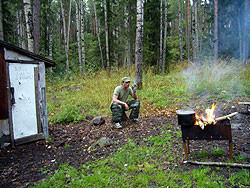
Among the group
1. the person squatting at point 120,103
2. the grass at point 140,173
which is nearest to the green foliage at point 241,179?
the grass at point 140,173

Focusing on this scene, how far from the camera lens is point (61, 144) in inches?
187

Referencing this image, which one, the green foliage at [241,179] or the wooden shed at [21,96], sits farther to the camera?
the wooden shed at [21,96]

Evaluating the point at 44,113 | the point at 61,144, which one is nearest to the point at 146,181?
the point at 61,144

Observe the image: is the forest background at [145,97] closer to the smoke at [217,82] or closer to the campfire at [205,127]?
the smoke at [217,82]

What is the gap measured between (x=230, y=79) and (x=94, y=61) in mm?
12570

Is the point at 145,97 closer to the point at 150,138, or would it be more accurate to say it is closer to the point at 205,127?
the point at 150,138

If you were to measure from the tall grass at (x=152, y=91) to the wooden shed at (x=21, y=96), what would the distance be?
1838mm

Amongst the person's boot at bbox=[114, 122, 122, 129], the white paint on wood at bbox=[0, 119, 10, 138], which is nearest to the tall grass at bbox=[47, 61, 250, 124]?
the person's boot at bbox=[114, 122, 122, 129]

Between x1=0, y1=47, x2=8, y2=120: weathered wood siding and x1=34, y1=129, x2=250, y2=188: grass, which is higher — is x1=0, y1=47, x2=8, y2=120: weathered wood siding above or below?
above

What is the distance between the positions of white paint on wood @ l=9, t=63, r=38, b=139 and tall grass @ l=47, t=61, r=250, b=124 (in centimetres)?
194

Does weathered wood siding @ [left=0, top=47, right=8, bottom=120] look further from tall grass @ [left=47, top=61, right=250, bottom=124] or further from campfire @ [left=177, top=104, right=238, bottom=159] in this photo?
campfire @ [left=177, top=104, right=238, bottom=159]

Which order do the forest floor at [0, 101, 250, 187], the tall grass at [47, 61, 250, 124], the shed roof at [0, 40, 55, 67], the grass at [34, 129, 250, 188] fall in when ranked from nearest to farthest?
the grass at [34, 129, 250, 188], the forest floor at [0, 101, 250, 187], the shed roof at [0, 40, 55, 67], the tall grass at [47, 61, 250, 124]

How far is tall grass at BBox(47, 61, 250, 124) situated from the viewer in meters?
6.99

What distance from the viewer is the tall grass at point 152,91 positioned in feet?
22.9
